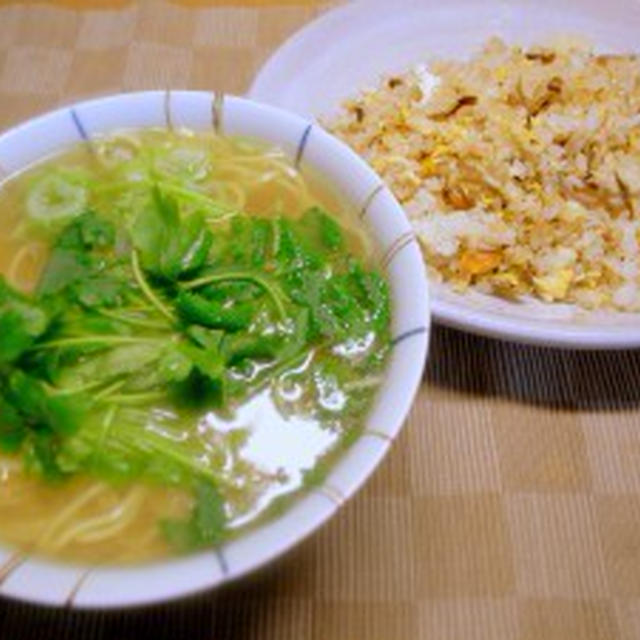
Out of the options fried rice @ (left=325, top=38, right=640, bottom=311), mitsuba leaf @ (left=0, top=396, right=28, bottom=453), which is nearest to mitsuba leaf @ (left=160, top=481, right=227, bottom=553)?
mitsuba leaf @ (left=0, top=396, right=28, bottom=453)

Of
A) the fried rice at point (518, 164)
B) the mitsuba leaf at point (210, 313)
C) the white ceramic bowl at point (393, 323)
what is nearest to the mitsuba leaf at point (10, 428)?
the white ceramic bowl at point (393, 323)

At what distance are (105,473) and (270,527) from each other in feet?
0.90

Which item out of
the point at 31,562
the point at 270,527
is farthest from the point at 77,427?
the point at 270,527

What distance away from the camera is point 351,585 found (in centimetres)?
141

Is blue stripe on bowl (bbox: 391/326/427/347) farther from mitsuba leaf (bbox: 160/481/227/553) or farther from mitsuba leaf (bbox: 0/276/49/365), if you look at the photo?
mitsuba leaf (bbox: 0/276/49/365)

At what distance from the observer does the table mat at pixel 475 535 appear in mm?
1368

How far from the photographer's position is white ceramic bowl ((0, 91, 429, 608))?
1029 millimetres

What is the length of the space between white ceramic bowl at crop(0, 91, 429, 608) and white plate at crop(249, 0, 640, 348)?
1.24 ft

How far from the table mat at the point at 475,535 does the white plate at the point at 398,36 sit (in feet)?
2.42

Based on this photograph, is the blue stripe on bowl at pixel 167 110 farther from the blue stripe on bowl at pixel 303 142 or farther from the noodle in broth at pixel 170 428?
the blue stripe on bowl at pixel 303 142

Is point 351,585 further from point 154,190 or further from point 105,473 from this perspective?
point 154,190

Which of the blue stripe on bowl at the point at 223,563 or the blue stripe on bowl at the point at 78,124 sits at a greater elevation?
the blue stripe on bowl at the point at 78,124

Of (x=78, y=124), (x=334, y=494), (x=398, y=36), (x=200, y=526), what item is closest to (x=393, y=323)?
(x=334, y=494)

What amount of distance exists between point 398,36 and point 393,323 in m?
1.17
